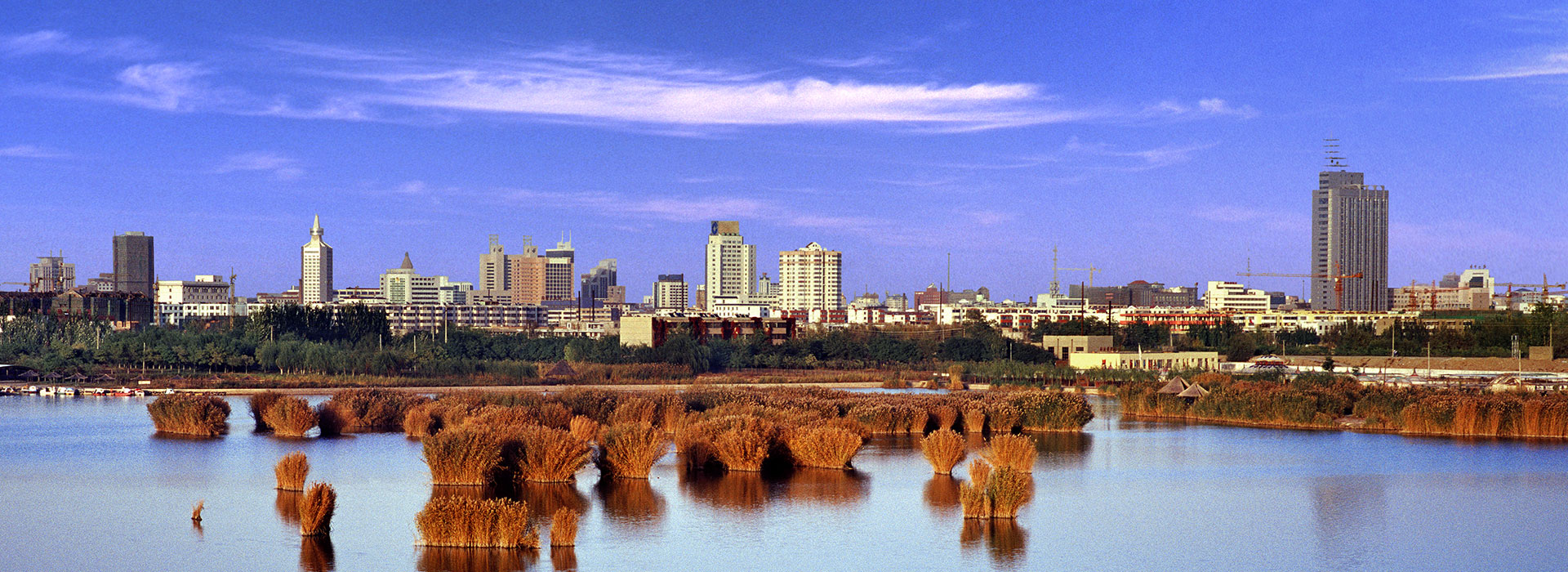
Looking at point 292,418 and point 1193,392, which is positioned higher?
point 1193,392

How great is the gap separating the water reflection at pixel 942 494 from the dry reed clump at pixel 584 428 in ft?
26.1

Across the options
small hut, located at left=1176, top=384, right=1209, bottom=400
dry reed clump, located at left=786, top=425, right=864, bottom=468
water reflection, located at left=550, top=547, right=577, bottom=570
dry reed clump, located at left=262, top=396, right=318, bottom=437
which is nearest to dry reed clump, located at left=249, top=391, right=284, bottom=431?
dry reed clump, located at left=262, top=396, right=318, bottom=437

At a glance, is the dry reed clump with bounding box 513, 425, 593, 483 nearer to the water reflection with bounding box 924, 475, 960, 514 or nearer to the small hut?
the water reflection with bounding box 924, 475, 960, 514

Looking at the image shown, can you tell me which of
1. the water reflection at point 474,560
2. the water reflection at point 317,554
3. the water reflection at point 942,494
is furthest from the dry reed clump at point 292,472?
the water reflection at point 942,494

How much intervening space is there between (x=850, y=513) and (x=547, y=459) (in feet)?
20.8

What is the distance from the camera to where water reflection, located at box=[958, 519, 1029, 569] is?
74.8 ft

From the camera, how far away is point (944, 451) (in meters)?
32.6

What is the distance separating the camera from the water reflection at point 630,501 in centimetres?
2573

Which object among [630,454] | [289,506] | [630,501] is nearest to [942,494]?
[630,501]

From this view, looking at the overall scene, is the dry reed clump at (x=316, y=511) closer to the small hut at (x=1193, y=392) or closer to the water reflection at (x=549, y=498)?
the water reflection at (x=549, y=498)

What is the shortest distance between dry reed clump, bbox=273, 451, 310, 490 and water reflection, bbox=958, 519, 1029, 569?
486 inches

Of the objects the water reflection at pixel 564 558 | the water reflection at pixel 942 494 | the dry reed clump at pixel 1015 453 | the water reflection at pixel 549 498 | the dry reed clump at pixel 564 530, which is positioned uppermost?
the dry reed clump at pixel 1015 453

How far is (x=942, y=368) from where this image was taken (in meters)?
84.9

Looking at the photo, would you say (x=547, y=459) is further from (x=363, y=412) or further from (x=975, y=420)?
(x=975, y=420)
